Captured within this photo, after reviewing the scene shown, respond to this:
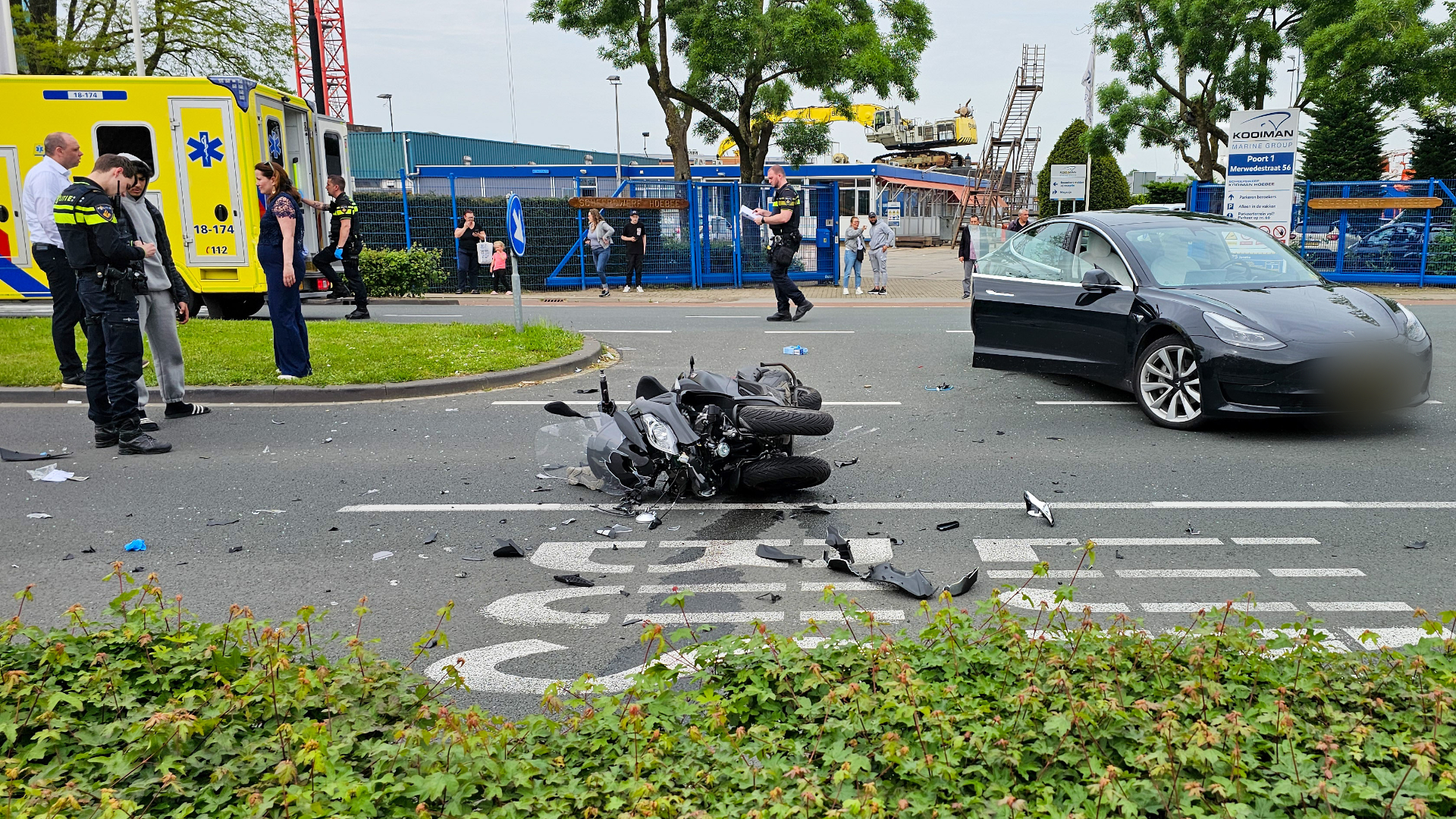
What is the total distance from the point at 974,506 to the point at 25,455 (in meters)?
6.39

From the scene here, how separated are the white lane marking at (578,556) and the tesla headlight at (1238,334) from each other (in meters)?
4.49

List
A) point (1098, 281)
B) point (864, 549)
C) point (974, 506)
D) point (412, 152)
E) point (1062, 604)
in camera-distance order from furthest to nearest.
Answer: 1. point (412, 152)
2. point (1098, 281)
3. point (974, 506)
4. point (864, 549)
5. point (1062, 604)

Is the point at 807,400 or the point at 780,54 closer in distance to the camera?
the point at 807,400

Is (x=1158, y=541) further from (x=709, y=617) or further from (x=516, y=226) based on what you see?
(x=516, y=226)

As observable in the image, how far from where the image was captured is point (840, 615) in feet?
14.3

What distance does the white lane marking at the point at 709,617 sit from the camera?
4.31 meters

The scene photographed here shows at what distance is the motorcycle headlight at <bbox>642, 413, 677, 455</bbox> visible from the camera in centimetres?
577

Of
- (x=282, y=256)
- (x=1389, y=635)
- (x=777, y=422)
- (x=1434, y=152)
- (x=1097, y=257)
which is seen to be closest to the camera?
(x=1389, y=635)

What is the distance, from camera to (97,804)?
8.38ft

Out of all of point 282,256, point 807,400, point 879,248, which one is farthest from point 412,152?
point 807,400

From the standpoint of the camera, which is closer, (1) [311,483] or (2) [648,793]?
(2) [648,793]

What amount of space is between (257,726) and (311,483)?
12.5 ft

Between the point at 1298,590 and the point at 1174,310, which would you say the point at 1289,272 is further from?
the point at 1298,590

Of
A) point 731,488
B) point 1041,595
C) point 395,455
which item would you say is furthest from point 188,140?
point 1041,595
